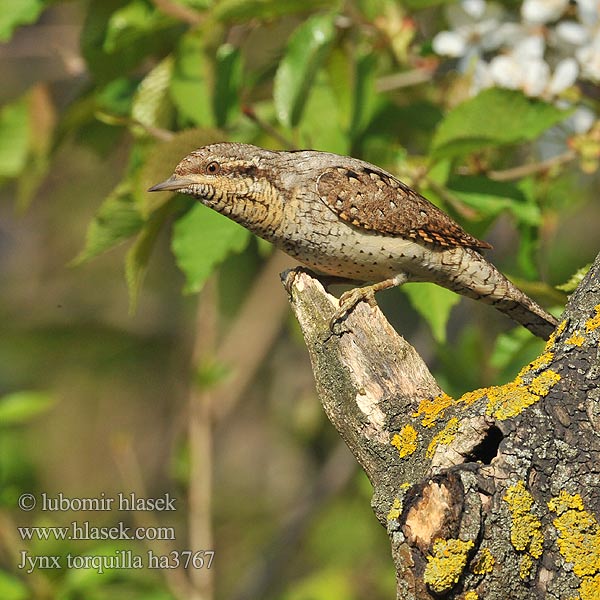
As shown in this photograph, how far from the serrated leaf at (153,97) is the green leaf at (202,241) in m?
0.49

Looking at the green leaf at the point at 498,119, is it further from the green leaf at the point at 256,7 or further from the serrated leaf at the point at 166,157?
the serrated leaf at the point at 166,157

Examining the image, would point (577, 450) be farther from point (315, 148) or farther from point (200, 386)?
point (200, 386)

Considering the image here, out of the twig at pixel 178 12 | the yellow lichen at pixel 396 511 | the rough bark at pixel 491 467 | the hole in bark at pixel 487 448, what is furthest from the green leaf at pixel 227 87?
the yellow lichen at pixel 396 511

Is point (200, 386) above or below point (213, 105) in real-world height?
below

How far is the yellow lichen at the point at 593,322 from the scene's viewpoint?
2.19 meters

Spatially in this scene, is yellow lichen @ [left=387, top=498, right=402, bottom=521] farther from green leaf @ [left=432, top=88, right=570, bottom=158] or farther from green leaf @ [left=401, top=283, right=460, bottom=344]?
green leaf @ [left=432, top=88, right=570, bottom=158]

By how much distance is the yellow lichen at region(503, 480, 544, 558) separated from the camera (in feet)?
6.53

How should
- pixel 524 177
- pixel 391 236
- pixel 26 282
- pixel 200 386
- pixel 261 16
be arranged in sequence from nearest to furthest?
1. pixel 391 236
2. pixel 261 16
3. pixel 524 177
4. pixel 200 386
5. pixel 26 282

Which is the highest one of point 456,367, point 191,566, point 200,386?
point 456,367

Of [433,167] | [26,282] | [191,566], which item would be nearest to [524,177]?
[433,167]

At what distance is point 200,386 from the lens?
4387 mm

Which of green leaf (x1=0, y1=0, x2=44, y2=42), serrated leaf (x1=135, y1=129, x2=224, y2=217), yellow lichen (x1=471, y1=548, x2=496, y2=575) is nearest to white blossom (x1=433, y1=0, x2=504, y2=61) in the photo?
serrated leaf (x1=135, y1=129, x2=224, y2=217)

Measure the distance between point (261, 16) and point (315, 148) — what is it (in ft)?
1.64

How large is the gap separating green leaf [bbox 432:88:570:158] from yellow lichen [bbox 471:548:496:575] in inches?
59.0
